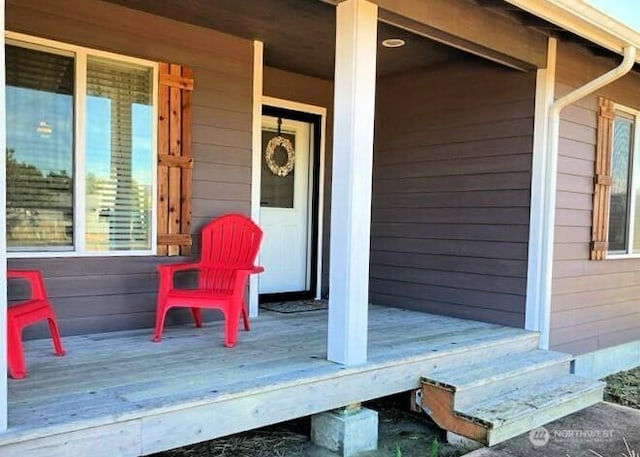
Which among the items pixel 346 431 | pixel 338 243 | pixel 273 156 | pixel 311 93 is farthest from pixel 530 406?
pixel 311 93

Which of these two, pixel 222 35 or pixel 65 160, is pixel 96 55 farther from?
pixel 222 35

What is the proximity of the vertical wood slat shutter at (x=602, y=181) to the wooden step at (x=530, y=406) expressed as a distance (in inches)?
57.0

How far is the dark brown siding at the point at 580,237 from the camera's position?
4238 millimetres

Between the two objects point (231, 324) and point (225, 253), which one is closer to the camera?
point (231, 324)

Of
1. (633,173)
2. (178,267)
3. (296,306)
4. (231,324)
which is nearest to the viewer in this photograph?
(231,324)

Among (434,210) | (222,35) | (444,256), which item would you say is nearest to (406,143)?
(434,210)

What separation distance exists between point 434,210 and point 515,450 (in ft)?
7.49

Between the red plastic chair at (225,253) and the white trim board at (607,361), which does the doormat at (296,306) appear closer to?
the red plastic chair at (225,253)

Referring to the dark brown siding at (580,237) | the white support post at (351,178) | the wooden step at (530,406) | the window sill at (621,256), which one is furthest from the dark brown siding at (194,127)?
the window sill at (621,256)

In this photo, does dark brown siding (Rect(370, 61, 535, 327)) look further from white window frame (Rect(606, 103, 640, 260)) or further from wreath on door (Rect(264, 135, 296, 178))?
white window frame (Rect(606, 103, 640, 260))

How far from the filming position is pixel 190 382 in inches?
96.2

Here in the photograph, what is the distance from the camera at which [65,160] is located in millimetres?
3295

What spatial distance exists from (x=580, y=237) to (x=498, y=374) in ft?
5.81

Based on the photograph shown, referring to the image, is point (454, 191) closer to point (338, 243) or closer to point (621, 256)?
point (621, 256)
